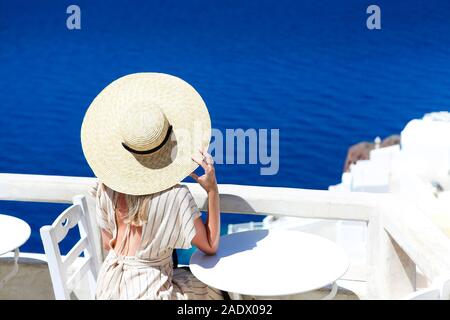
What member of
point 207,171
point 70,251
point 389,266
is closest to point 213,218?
point 207,171

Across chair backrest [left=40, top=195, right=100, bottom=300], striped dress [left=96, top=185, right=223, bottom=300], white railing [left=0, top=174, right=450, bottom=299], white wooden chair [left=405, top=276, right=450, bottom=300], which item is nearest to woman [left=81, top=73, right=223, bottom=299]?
striped dress [left=96, top=185, right=223, bottom=300]

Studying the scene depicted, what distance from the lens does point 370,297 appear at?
2846 millimetres

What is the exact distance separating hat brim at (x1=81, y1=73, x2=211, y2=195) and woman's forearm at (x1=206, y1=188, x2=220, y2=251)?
0.12m

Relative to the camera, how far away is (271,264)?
2303 millimetres

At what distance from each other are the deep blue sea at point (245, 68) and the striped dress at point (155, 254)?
1291 centimetres

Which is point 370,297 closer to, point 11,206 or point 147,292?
point 147,292

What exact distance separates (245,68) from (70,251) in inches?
735

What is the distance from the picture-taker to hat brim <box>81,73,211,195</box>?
2.18 m

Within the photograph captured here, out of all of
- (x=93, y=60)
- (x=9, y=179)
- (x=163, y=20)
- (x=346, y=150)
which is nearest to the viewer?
(x=9, y=179)

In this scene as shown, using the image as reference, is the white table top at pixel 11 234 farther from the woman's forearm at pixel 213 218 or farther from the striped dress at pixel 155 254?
the woman's forearm at pixel 213 218

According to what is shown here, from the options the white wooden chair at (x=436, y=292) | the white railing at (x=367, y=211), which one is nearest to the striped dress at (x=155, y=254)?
the white railing at (x=367, y=211)

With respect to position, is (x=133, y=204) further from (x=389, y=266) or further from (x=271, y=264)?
(x=389, y=266)

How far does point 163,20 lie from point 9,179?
20.7m
